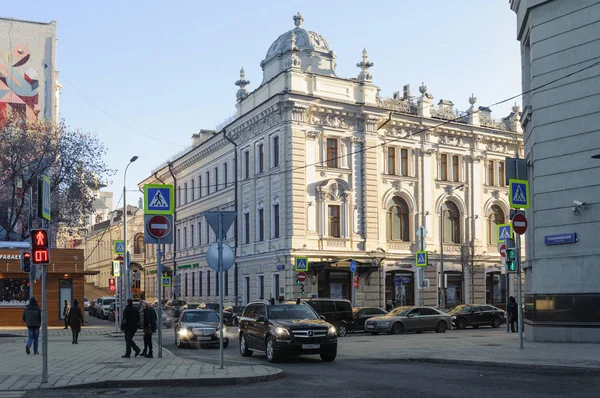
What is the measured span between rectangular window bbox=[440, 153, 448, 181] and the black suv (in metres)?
33.5

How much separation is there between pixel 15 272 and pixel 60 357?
23.1 meters

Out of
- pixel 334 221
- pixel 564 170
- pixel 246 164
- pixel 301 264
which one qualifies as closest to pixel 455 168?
pixel 334 221

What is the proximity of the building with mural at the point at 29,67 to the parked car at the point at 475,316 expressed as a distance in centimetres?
3996

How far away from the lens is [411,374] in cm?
1589

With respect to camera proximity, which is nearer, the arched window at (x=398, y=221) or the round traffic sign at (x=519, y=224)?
the round traffic sign at (x=519, y=224)

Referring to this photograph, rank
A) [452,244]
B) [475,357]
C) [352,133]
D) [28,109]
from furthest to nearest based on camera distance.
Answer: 1. [28,109]
2. [452,244]
3. [352,133]
4. [475,357]

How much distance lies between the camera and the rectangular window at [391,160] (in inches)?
2000

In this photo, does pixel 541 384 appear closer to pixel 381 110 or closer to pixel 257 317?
pixel 257 317

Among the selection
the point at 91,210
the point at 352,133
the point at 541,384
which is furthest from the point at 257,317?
the point at 91,210

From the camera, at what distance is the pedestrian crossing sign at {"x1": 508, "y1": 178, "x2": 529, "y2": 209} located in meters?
21.7

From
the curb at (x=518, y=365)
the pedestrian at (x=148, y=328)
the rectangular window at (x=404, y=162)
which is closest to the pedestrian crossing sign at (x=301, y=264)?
the rectangular window at (x=404, y=162)

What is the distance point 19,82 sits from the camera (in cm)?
6631

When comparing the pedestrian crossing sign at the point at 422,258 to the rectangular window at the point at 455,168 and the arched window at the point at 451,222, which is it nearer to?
the arched window at the point at 451,222

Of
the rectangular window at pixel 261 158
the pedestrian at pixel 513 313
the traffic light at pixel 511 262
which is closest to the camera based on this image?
the traffic light at pixel 511 262
